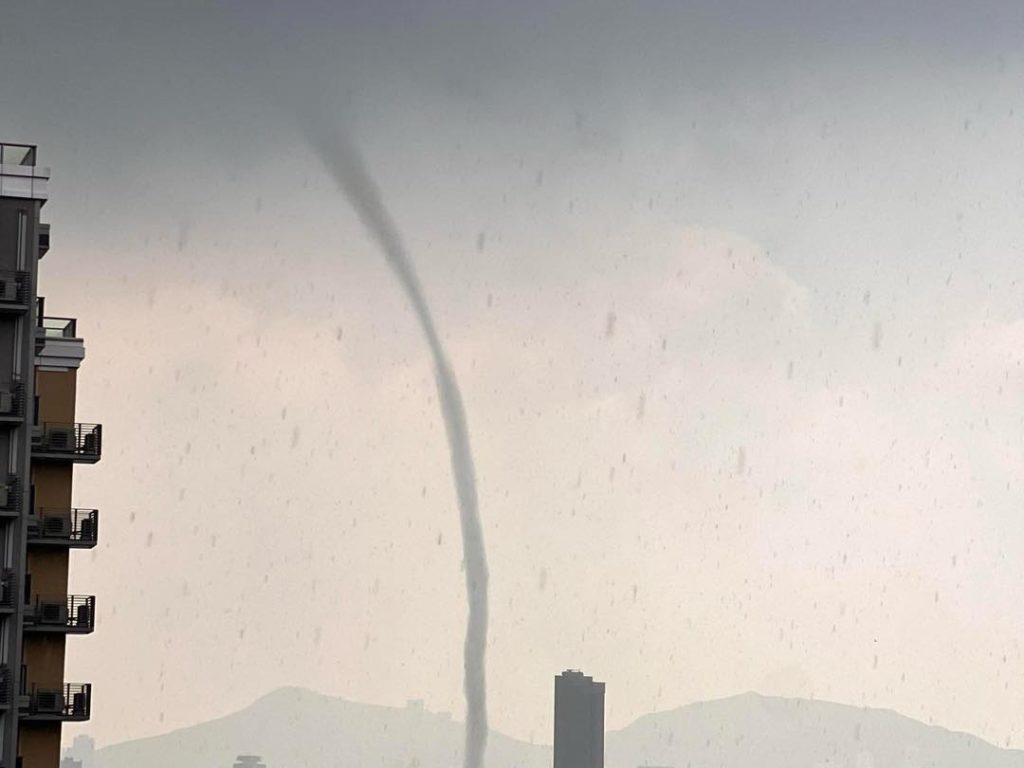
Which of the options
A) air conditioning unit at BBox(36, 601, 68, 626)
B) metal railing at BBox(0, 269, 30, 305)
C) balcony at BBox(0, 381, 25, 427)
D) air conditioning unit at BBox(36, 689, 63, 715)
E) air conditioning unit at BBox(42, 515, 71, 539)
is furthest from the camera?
air conditioning unit at BBox(42, 515, 71, 539)

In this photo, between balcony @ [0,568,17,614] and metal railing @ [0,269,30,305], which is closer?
balcony @ [0,568,17,614]

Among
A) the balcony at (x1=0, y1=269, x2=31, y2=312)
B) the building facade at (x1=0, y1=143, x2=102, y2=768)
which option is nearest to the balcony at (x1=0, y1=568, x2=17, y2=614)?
the building facade at (x1=0, y1=143, x2=102, y2=768)

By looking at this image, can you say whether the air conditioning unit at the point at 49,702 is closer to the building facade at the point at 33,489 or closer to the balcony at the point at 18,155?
the building facade at the point at 33,489

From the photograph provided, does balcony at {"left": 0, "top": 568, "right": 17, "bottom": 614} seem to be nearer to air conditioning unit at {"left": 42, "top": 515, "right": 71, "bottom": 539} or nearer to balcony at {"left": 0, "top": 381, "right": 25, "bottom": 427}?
balcony at {"left": 0, "top": 381, "right": 25, "bottom": 427}

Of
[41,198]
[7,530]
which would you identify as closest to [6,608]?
[7,530]

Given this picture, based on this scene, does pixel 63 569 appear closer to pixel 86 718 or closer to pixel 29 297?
pixel 86 718

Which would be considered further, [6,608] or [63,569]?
[63,569]

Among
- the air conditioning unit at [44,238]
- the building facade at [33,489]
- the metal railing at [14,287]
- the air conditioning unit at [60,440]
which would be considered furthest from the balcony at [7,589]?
the air conditioning unit at [44,238]

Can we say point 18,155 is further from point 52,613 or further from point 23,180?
point 52,613
